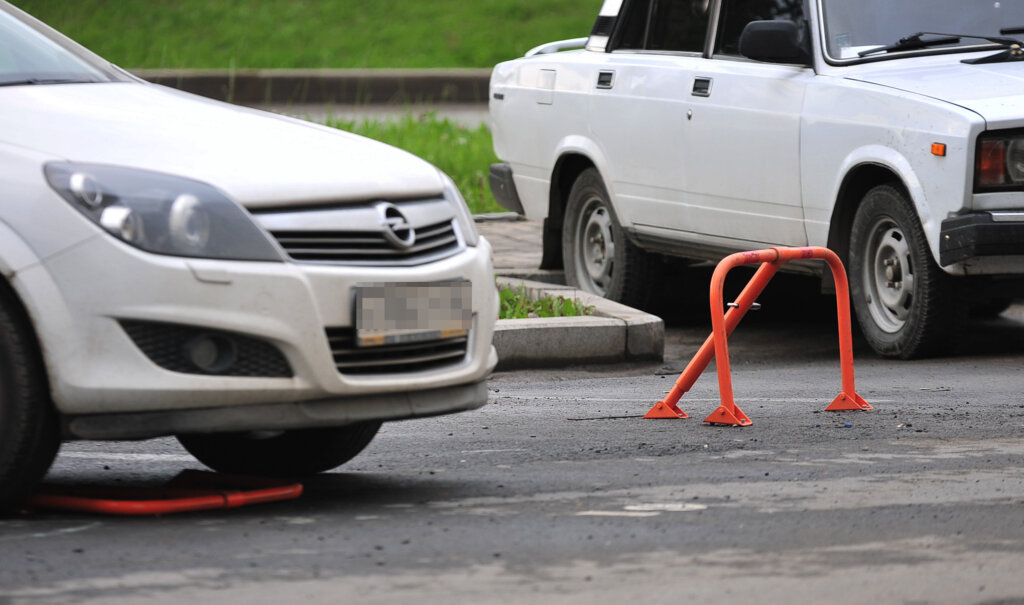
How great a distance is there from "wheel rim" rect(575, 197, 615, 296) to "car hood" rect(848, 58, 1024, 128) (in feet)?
7.30

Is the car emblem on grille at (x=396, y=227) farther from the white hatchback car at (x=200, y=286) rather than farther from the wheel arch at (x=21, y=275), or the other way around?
the wheel arch at (x=21, y=275)

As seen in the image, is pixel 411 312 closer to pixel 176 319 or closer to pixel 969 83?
pixel 176 319

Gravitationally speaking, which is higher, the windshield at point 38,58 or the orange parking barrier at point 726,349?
the windshield at point 38,58

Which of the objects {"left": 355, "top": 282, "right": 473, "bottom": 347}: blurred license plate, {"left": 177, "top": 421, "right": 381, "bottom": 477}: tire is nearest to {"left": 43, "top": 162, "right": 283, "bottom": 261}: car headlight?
{"left": 355, "top": 282, "right": 473, "bottom": 347}: blurred license plate

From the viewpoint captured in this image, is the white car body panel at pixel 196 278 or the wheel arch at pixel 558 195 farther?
the wheel arch at pixel 558 195

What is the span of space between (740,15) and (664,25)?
2.25 feet

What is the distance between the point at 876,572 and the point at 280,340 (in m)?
1.56

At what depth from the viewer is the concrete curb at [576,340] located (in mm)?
8164

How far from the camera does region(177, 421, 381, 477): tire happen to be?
538 centimetres

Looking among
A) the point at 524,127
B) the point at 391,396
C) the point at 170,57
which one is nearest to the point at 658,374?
the point at 524,127

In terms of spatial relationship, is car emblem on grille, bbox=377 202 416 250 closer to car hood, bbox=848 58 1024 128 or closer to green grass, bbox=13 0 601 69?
car hood, bbox=848 58 1024 128

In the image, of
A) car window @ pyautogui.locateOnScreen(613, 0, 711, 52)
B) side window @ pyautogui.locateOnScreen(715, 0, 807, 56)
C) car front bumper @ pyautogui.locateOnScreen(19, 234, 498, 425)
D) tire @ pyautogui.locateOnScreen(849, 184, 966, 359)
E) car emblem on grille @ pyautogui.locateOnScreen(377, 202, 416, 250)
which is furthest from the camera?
car window @ pyautogui.locateOnScreen(613, 0, 711, 52)

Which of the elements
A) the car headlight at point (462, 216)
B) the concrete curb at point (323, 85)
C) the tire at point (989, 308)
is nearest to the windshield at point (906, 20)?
the tire at point (989, 308)

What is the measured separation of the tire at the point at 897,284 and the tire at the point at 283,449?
325cm
